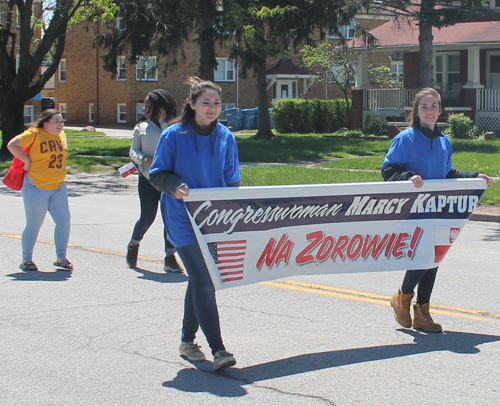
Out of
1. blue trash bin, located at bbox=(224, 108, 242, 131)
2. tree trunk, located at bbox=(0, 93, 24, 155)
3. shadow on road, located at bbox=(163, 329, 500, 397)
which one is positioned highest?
blue trash bin, located at bbox=(224, 108, 242, 131)

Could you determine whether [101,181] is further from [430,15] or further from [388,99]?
[388,99]

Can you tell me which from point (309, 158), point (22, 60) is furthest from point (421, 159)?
point (22, 60)

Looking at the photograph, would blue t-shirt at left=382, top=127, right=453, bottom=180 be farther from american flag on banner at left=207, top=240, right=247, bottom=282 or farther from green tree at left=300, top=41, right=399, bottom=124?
green tree at left=300, top=41, right=399, bottom=124

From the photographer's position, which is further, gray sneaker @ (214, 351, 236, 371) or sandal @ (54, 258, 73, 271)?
sandal @ (54, 258, 73, 271)

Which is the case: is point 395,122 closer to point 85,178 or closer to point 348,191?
point 85,178

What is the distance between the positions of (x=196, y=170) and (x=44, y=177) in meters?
3.58

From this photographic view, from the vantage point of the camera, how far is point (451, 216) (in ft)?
18.4

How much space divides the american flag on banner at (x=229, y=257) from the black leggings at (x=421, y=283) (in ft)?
4.79

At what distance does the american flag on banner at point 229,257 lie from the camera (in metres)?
4.78

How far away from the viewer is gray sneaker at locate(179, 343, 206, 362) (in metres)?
4.92

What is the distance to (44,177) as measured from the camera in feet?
25.4

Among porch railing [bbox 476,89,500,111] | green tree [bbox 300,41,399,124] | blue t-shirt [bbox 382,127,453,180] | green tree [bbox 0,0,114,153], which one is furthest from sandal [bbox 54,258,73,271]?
green tree [bbox 300,41,399,124]

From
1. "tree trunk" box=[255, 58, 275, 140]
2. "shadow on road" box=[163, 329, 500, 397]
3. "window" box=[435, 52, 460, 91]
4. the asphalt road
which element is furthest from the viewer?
"window" box=[435, 52, 460, 91]

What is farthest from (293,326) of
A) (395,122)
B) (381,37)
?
(381,37)
